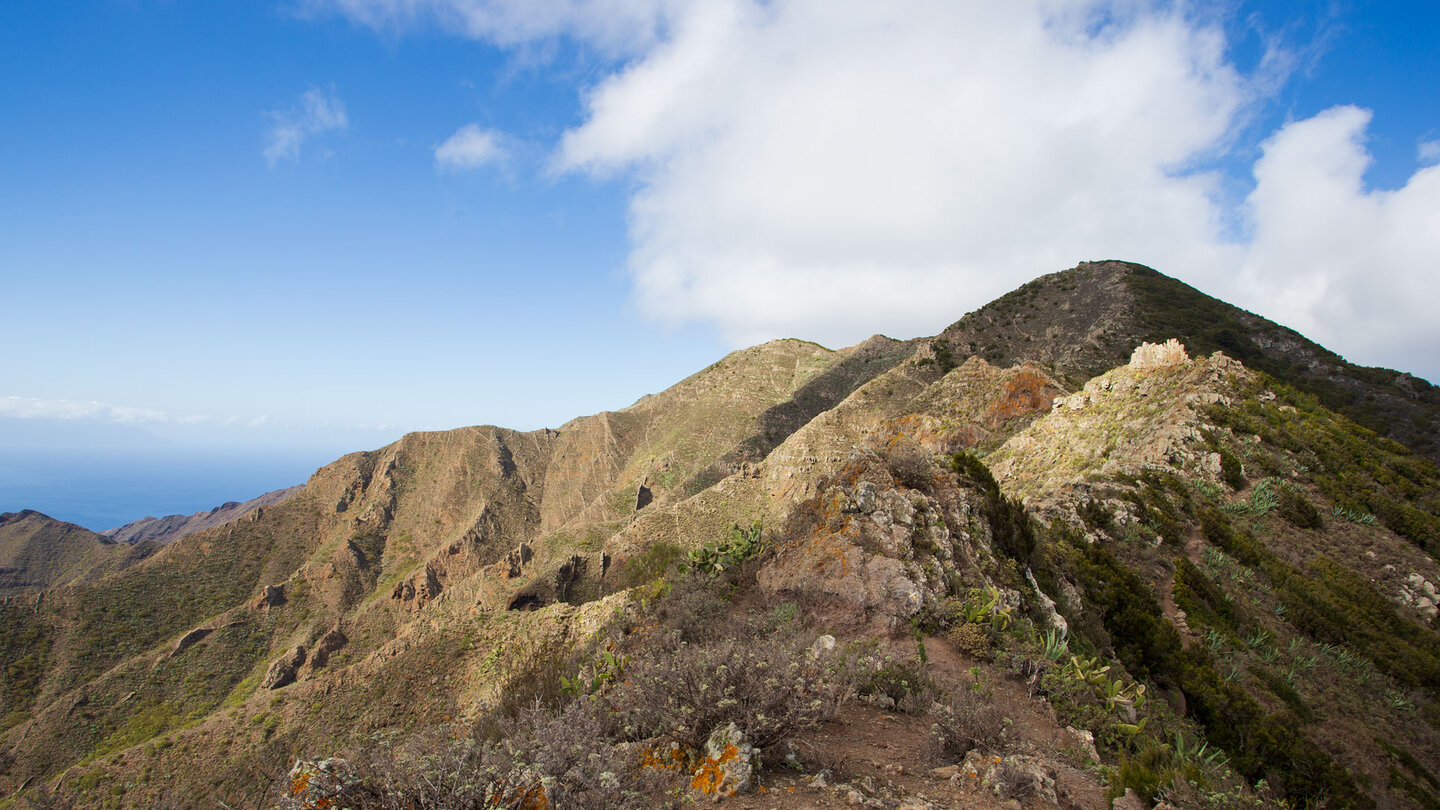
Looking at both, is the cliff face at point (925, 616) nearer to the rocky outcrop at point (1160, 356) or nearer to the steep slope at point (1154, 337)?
the rocky outcrop at point (1160, 356)

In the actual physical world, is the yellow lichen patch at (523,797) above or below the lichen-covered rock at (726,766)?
above

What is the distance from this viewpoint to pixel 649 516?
29.4m

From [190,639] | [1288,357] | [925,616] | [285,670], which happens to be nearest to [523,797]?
[925,616]

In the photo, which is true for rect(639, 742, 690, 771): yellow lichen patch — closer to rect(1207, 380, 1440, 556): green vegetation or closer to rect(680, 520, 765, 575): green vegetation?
rect(680, 520, 765, 575): green vegetation

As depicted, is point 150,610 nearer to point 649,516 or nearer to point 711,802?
point 649,516

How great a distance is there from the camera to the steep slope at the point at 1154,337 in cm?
4188

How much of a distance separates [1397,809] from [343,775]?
15.3 m

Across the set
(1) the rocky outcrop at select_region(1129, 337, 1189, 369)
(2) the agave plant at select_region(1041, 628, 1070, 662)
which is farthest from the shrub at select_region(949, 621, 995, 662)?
(1) the rocky outcrop at select_region(1129, 337, 1189, 369)

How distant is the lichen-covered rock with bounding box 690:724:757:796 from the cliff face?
8 cm

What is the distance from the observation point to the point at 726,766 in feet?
12.9

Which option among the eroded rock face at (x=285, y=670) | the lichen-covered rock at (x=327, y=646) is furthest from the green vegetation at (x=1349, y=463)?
the eroded rock face at (x=285, y=670)

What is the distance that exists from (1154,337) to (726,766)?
2219 inches

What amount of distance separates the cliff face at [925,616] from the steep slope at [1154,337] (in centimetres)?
383

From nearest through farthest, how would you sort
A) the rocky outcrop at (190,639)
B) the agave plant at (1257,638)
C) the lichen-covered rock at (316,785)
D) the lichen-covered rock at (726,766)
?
the lichen-covered rock at (316,785)
the lichen-covered rock at (726,766)
the agave plant at (1257,638)
the rocky outcrop at (190,639)
